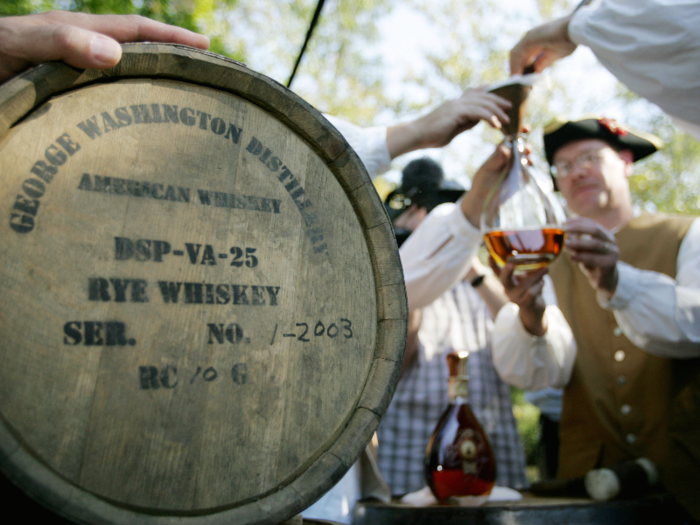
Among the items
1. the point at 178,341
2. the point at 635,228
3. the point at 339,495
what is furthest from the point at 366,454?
the point at 635,228

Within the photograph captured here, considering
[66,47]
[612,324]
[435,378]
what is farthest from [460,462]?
[66,47]

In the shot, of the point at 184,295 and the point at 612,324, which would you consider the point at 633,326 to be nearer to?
the point at 612,324

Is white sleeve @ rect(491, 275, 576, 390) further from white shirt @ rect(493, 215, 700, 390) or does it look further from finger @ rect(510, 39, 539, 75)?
finger @ rect(510, 39, 539, 75)

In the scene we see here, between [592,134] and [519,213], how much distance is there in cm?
141

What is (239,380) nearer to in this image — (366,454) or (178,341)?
(178,341)

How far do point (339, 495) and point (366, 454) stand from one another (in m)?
0.16

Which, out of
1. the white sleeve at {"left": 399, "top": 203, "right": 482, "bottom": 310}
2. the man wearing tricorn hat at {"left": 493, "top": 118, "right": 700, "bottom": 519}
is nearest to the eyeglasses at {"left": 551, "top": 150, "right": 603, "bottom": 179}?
the man wearing tricorn hat at {"left": 493, "top": 118, "right": 700, "bottom": 519}

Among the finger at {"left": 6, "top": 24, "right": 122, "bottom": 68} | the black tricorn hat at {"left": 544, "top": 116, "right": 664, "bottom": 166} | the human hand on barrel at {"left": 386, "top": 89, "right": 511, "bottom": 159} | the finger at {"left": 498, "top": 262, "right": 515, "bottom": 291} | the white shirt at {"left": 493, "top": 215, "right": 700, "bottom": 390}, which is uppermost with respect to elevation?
the black tricorn hat at {"left": 544, "top": 116, "right": 664, "bottom": 166}

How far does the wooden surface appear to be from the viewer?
128cm

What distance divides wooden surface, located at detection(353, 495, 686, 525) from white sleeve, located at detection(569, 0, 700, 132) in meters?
1.24

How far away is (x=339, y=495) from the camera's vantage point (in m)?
1.45

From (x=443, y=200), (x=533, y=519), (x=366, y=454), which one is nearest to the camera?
(x=533, y=519)

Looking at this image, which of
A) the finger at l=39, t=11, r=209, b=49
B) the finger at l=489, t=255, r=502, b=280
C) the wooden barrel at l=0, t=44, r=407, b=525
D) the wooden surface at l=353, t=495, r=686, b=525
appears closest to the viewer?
the wooden barrel at l=0, t=44, r=407, b=525

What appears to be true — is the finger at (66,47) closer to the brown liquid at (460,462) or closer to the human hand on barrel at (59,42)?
the human hand on barrel at (59,42)
